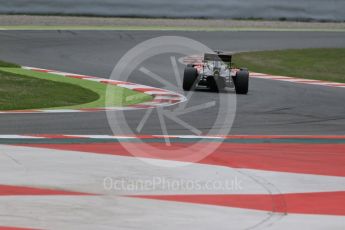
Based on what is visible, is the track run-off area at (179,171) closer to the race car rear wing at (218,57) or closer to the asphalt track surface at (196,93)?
the asphalt track surface at (196,93)

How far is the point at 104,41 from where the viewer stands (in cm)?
2997

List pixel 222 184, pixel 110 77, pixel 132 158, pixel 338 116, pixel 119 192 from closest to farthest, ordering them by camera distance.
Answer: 1. pixel 119 192
2. pixel 222 184
3. pixel 132 158
4. pixel 338 116
5. pixel 110 77

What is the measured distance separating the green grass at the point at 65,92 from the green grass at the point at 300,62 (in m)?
7.17

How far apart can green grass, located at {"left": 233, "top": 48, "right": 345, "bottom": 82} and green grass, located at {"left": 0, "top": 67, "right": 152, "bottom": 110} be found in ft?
23.5

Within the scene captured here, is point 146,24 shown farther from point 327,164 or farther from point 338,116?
point 327,164

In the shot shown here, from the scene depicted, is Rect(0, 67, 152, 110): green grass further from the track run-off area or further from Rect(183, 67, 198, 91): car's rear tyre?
Rect(183, 67, 198, 91): car's rear tyre

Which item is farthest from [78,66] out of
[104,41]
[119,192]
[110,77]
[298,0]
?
[119,192]

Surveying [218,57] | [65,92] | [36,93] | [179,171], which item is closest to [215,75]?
[218,57]

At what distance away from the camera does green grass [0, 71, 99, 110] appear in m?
15.9

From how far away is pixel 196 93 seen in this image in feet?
63.7

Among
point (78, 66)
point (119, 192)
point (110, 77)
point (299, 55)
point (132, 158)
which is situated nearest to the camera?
point (119, 192)

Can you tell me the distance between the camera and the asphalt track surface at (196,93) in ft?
45.2

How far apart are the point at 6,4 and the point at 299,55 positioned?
9.52 meters

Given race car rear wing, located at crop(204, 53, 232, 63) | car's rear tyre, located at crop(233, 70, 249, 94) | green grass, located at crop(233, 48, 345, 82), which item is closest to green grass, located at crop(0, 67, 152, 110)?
race car rear wing, located at crop(204, 53, 232, 63)
